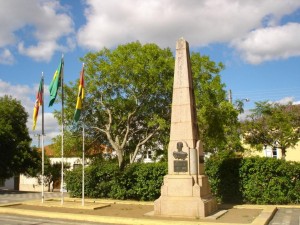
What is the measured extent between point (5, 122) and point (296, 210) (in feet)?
69.0

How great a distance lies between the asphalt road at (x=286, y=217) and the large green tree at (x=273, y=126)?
12016mm

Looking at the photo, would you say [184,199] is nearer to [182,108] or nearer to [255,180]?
[182,108]

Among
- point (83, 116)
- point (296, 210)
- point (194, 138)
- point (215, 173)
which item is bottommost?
point (296, 210)

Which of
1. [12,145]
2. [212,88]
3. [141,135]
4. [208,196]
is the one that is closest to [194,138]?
[208,196]

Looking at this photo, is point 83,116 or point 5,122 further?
point 5,122

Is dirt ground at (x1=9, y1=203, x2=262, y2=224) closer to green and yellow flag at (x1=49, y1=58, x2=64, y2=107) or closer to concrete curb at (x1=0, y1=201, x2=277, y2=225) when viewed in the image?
concrete curb at (x1=0, y1=201, x2=277, y2=225)

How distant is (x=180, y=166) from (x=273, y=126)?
15597 mm

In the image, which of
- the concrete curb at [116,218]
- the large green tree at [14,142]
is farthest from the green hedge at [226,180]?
the large green tree at [14,142]

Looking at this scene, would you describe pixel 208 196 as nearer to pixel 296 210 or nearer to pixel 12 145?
pixel 296 210

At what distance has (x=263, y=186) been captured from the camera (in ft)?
56.9

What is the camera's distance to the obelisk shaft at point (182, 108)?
14.1 m

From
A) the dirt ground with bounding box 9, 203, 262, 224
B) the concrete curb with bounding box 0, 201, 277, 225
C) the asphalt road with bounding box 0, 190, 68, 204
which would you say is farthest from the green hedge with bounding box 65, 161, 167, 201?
the concrete curb with bounding box 0, 201, 277, 225

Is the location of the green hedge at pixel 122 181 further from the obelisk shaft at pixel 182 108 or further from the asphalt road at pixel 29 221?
the asphalt road at pixel 29 221

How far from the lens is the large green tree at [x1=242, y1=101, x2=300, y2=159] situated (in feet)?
87.8
